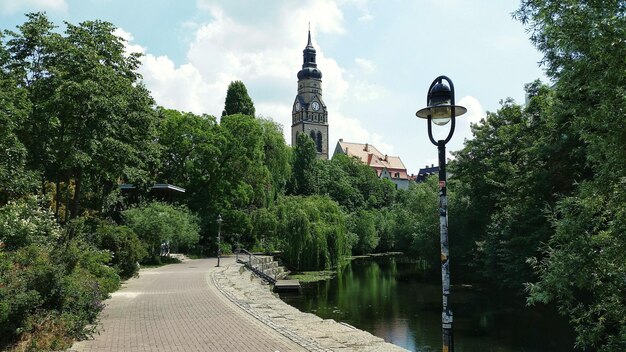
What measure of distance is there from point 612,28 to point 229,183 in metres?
38.3

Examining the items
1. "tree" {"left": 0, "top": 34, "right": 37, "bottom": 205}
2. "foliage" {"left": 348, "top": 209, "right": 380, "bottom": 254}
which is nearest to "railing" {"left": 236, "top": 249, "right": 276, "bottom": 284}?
"tree" {"left": 0, "top": 34, "right": 37, "bottom": 205}

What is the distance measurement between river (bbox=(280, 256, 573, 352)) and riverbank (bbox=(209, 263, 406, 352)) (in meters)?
3.39

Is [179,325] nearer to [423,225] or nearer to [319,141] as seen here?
[423,225]

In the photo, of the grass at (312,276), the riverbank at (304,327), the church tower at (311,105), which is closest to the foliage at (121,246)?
the riverbank at (304,327)

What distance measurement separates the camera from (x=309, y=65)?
108m

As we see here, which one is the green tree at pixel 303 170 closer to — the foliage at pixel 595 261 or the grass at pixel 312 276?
the grass at pixel 312 276

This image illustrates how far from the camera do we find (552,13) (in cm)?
653

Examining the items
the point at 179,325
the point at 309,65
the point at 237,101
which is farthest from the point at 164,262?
the point at 309,65

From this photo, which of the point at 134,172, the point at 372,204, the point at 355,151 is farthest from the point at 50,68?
the point at 355,151

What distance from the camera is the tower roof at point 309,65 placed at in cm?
10731

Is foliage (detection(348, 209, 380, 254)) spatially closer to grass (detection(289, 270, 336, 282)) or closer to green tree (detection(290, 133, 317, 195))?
green tree (detection(290, 133, 317, 195))

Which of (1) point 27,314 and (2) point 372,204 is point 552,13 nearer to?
(1) point 27,314

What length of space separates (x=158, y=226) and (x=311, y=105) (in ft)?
269

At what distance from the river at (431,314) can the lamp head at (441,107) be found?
1043cm
